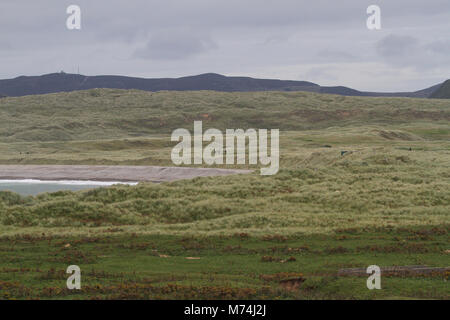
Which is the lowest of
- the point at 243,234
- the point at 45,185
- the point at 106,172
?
the point at 45,185

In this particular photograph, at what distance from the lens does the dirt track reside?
79.6 m

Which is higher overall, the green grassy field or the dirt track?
the green grassy field

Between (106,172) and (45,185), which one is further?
(106,172)

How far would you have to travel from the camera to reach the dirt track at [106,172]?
79.6 metres

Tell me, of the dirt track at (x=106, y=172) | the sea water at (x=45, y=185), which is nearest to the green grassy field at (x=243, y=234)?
the dirt track at (x=106, y=172)

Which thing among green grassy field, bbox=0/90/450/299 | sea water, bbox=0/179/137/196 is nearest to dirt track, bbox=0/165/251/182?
sea water, bbox=0/179/137/196

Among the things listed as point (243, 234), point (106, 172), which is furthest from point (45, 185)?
point (243, 234)

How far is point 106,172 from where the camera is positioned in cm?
8538

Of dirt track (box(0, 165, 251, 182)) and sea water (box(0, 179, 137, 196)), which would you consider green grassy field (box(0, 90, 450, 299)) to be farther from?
sea water (box(0, 179, 137, 196))

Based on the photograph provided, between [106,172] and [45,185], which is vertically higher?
[106,172]

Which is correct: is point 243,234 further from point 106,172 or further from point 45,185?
point 106,172

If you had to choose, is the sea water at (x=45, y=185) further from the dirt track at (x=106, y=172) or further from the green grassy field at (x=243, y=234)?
the green grassy field at (x=243, y=234)
